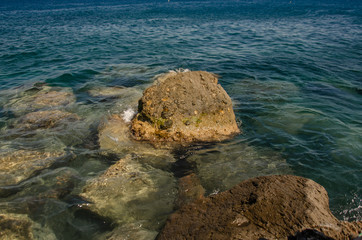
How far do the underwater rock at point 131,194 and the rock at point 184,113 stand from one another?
40.8 inches

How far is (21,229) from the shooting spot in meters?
3.62

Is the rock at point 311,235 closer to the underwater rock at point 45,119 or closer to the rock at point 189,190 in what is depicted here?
the rock at point 189,190

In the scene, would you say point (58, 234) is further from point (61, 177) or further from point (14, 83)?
point (14, 83)

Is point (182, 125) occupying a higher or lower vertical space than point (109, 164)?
higher

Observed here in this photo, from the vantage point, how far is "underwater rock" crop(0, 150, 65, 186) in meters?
4.70

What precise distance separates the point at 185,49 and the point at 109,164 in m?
12.5

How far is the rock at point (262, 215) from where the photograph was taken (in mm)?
2883

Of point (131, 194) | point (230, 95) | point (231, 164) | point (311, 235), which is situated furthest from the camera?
point (230, 95)

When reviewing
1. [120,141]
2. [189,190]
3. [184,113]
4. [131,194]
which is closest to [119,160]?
[120,141]

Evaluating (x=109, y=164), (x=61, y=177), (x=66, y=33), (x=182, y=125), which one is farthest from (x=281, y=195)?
(x=66, y=33)

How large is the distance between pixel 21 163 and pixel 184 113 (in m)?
3.64

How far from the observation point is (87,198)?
14.0 ft

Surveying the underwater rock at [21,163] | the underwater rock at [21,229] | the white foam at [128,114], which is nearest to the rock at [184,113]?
the white foam at [128,114]

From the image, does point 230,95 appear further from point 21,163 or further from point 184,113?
point 21,163
